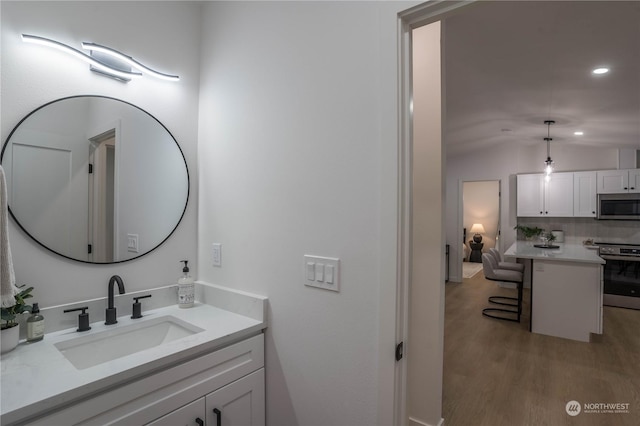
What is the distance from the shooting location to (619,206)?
16.6 feet

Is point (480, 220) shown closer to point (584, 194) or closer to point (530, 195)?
point (530, 195)

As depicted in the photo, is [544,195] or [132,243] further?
[544,195]

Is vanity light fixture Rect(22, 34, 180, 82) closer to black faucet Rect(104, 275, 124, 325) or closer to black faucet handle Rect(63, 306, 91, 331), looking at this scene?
black faucet Rect(104, 275, 124, 325)

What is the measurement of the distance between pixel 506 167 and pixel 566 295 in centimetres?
332

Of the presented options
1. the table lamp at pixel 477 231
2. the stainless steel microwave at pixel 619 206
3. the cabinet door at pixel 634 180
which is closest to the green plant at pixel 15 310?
the stainless steel microwave at pixel 619 206

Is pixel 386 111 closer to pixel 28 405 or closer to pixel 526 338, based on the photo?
pixel 28 405

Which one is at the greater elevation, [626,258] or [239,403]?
[626,258]

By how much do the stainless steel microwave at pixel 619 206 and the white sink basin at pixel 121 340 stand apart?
6.37 metres

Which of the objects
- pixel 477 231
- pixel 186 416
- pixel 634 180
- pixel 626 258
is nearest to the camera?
pixel 186 416

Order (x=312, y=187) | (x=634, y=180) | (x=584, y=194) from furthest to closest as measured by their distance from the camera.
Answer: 1. (x=584, y=194)
2. (x=634, y=180)
3. (x=312, y=187)

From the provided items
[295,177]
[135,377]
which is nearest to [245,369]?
[135,377]

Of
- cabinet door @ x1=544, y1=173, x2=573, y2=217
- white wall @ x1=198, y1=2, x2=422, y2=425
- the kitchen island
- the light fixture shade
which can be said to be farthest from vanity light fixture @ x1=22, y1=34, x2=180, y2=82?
the light fixture shade

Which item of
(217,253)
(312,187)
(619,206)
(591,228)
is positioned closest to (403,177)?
(312,187)

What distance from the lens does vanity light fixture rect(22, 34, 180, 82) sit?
4.66 feet
